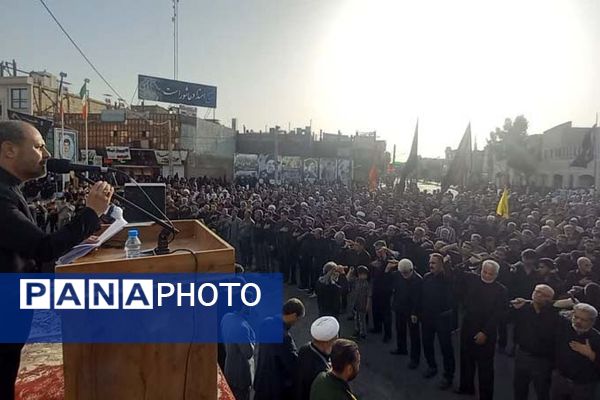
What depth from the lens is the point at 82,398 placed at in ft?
5.79

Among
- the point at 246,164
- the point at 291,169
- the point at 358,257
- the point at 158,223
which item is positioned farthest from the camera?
the point at 291,169

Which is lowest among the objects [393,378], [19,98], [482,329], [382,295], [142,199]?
[393,378]

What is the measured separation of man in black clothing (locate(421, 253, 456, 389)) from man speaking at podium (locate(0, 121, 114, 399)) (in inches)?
221

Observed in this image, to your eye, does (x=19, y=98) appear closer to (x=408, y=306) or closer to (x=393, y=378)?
(x=408, y=306)

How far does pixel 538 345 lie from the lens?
5.07 metres

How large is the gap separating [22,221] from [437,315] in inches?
234

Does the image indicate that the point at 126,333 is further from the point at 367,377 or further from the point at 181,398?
the point at 367,377

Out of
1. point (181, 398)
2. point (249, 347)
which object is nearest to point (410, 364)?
point (249, 347)

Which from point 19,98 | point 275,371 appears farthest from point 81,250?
point 19,98

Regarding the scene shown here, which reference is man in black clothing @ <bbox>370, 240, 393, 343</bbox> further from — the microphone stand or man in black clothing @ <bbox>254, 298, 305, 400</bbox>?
the microphone stand

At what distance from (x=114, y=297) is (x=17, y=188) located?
0.76 meters

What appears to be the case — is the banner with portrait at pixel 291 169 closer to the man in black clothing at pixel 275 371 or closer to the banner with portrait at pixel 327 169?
the banner with portrait at pixel 327 169

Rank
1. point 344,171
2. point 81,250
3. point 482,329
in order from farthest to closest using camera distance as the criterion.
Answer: point 344,171 < point 482,329 < point 81,250

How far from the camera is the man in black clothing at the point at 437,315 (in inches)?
253
